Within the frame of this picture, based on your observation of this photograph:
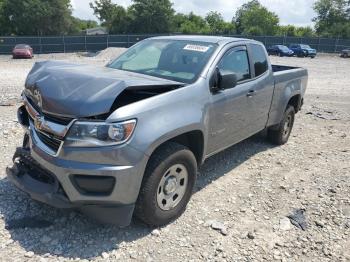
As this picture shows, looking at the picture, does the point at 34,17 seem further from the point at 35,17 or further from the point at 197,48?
the point at 197,48

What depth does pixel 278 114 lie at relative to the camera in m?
6.15

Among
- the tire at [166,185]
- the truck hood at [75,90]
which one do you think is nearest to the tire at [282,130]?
the tire at [166,185]

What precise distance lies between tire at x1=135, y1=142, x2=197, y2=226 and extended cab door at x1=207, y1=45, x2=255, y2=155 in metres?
0.62

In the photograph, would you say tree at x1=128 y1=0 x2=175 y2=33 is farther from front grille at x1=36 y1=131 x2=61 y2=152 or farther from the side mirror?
front grille at x1=36 y1=131 x2=61 y2=152

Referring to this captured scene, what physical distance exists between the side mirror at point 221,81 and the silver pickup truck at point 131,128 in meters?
0.01

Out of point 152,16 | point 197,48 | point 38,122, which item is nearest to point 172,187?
point 38,122

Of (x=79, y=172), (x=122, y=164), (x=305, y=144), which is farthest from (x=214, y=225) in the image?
(x=305, y=144)

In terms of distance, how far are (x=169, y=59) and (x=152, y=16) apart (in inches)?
2320

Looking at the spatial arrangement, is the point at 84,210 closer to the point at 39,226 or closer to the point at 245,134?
the point at 39,226

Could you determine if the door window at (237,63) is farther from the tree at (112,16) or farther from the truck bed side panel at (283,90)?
the tree at (112,16)

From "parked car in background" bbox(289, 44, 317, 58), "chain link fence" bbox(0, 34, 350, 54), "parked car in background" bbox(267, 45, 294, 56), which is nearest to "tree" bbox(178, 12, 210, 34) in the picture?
"chain link fence" bbox(0, 34, 350, 54)

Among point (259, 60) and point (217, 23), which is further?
point (217, 23)

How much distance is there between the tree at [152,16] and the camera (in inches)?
2382

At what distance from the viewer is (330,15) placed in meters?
76.2
